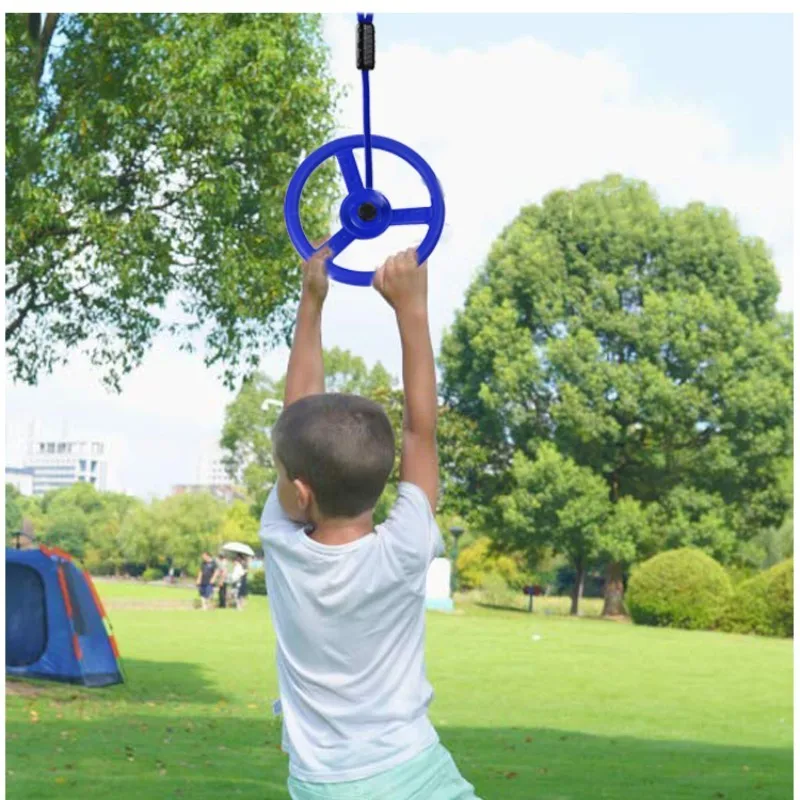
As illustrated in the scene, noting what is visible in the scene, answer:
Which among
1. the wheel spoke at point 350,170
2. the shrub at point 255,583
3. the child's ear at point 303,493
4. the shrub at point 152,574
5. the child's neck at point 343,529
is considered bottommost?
the shrub at point 152,574

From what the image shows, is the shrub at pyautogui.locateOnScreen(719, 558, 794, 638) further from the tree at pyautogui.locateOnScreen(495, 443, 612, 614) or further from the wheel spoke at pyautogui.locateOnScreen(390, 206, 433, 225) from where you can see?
the wheel spoke at pyautogui.locateOnScreen(390, 206, 433, 225)

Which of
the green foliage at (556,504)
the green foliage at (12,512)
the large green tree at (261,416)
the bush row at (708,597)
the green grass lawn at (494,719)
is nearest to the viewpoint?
the green grass lawn at (494,719)

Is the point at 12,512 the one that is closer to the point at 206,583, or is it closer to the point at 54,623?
the point at 206,583

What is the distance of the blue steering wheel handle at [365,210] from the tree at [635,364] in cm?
2141

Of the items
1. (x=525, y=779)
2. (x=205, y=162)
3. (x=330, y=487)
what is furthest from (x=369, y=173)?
(x=205, y=162)

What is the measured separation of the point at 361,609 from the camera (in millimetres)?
1477

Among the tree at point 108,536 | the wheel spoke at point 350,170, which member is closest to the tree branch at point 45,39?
the wheel spoke at point 350,170

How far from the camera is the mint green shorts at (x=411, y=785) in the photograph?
1440mm

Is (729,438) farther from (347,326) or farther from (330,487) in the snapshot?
(330,487)

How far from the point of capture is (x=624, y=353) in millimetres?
24250

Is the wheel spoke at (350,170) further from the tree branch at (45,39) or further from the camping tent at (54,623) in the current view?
the camping tent at (54,623)

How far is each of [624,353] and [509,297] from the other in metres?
2.16

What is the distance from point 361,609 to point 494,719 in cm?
837

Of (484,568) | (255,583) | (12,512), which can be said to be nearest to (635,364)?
(484,568)
